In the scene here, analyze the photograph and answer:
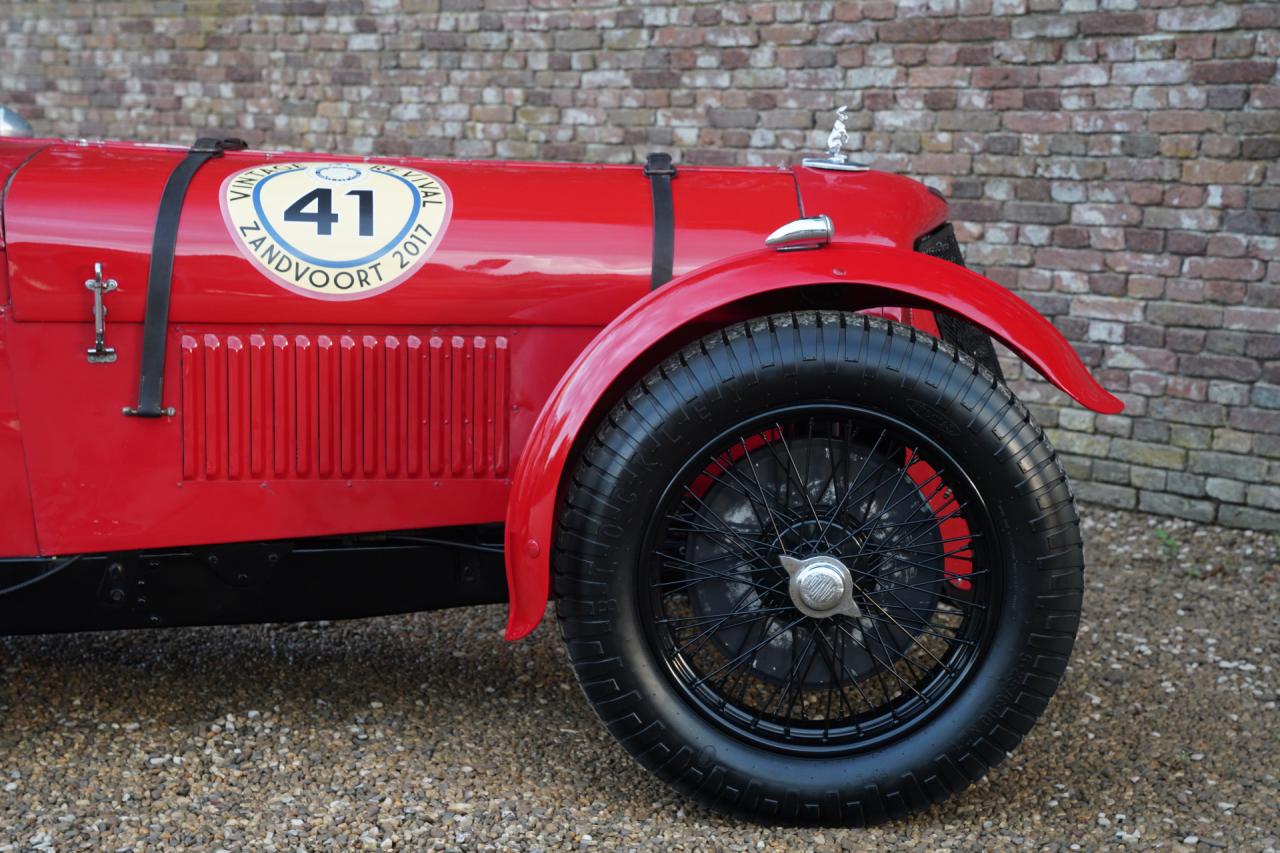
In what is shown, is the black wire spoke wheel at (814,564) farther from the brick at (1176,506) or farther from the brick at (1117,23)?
the brick at (1117,23)

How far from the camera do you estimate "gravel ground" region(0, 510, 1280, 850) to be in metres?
2.40

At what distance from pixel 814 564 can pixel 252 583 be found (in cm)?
119

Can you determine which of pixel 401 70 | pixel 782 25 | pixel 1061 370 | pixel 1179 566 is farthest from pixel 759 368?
pixel 401 70

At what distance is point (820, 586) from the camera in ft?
7.69

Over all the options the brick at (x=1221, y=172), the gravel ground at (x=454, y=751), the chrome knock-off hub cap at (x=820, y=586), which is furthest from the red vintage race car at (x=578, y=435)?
the brick at (x=1221, y=172)

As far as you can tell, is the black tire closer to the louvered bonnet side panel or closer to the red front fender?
the red front fender

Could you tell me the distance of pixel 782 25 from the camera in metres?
5.05

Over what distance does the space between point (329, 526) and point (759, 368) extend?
1.00m

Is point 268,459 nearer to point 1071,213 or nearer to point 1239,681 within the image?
point 1239,681

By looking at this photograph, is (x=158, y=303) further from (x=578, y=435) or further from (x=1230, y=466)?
(x=1230, y=466)

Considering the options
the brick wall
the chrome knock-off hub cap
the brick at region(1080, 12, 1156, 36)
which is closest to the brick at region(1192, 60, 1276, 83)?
the brick wall

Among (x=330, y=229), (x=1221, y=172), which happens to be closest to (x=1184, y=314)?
(x=1221, y=172)

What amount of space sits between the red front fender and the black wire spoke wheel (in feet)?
0.74

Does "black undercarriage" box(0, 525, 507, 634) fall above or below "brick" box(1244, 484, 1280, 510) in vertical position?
above
